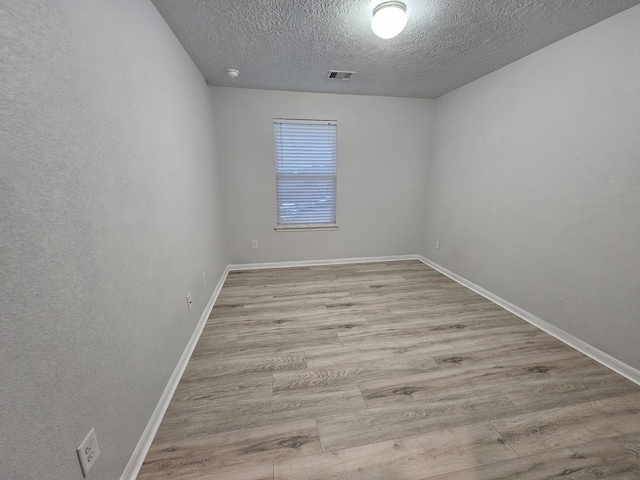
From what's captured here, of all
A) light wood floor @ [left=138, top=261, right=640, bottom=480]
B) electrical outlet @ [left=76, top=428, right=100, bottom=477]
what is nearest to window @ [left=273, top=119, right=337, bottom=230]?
light wood floor @ [left=138, top=261, right=640, bottom=480]

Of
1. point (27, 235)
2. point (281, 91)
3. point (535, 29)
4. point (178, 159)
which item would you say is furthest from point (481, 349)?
point (281, 91)

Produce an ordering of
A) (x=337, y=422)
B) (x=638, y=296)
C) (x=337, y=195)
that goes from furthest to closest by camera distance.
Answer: (x=337, y=195)
(x=638, y=296)
(x=337, y=422)

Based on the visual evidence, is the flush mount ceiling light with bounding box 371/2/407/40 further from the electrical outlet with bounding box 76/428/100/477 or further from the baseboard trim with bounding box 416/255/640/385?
the baseboard trim with bounding box 416/255/640/385

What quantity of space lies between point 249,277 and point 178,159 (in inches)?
73.0

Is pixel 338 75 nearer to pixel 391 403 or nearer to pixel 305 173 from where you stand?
pixel 305 173

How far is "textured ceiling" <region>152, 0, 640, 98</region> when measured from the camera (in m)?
1.59

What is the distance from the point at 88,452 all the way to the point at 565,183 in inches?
126

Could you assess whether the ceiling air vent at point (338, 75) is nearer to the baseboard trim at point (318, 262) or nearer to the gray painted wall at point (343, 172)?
the gray painted wall at point (343, 172)

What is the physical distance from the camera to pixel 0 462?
1.96ft

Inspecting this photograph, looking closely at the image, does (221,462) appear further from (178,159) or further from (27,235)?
(178,159)

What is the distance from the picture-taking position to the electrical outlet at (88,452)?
853 mm

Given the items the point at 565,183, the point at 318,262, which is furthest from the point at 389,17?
the point at 318,262

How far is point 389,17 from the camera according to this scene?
1565mm

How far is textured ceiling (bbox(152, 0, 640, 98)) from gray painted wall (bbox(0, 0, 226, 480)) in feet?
1.40
